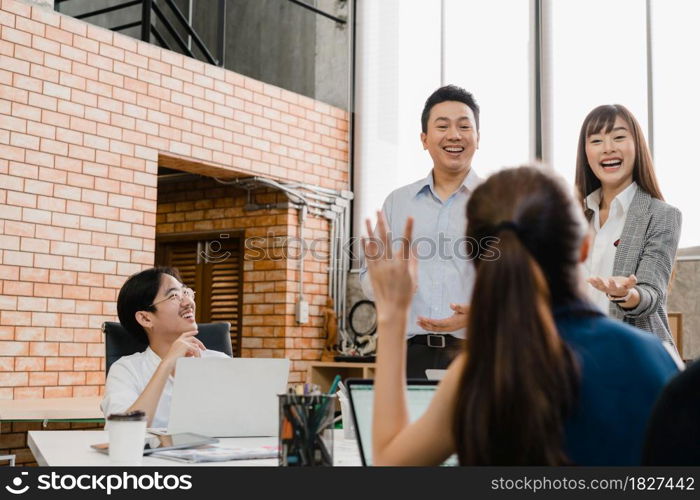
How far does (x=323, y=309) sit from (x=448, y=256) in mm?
3448

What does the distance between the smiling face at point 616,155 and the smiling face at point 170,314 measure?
4.00ft

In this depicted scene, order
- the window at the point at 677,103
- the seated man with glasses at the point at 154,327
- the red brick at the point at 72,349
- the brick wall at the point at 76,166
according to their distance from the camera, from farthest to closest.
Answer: the window at the point at 677,103, the red brick at the point at 72,349, the brick wall at the point at 76,166, the seated man with glasses at the point at 154,327

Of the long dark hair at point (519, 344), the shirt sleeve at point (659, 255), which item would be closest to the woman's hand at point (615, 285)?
the shirt sleeve at point (659, 255)

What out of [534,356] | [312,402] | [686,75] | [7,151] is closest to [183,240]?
[7,151]

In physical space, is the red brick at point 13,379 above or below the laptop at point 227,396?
→ below

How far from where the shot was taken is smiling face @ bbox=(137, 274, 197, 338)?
237 cm

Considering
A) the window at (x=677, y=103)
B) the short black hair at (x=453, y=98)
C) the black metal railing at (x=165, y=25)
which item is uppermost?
the black metal railing at (x=165, y=25)

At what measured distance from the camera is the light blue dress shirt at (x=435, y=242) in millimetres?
2357

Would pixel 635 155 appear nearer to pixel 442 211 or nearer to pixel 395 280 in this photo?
pixel 442 211

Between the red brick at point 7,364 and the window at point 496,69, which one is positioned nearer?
the red brick at point 7,364

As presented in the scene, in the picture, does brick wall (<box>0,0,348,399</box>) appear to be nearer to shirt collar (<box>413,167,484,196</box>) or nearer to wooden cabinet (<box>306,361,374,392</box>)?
wooden cabinet (<box>306,361,374,392</box>)

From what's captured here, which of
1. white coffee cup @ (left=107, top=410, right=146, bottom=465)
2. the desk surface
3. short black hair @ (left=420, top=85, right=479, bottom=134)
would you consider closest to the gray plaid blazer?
short black hair @ (left=420, top=85, right=479, bottom=134)

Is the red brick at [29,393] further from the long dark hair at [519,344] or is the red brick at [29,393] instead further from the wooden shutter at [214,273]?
the long dark hair at [519,344]

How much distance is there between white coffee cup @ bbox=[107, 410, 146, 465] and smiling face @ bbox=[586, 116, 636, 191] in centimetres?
131
